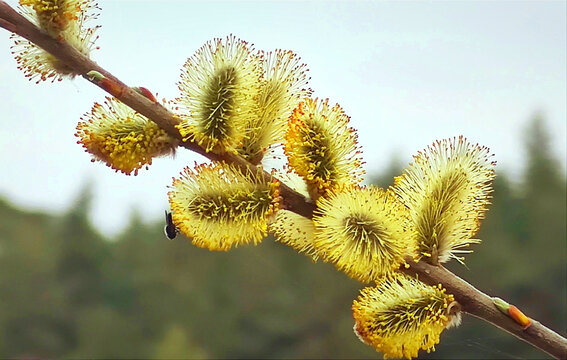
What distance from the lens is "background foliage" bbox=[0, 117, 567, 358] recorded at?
2.33 metres

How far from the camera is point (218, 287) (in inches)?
124

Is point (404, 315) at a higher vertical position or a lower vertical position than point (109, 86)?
lower

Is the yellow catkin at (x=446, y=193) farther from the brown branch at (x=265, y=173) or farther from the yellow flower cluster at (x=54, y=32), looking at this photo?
the yellow flower cluster at (x=54, y=32)

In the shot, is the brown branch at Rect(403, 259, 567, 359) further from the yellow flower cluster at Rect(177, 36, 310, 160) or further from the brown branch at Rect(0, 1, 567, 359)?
the yellow flower cluster at Rect(177, 36, 310, 160)

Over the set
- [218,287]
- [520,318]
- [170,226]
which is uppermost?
[218,287]

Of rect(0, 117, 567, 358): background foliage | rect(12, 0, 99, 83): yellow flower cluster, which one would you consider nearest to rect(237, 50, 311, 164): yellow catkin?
rect(12, 0, 99, 83): yellow flower cluster

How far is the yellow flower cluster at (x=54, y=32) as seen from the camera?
39 centimetres

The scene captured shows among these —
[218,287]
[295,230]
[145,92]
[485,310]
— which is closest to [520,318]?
[485,310]

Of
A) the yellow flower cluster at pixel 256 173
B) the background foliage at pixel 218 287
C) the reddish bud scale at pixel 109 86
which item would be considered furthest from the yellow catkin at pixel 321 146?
the background foliage at pixel 218 287

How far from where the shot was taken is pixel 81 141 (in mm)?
411

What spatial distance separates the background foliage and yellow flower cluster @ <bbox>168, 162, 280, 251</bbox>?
165 cm

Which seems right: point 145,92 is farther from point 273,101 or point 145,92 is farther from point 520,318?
point 520,318

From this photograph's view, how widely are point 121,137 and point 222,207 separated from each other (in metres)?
0.08

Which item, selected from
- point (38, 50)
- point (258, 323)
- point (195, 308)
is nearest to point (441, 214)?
point (38, 50)
